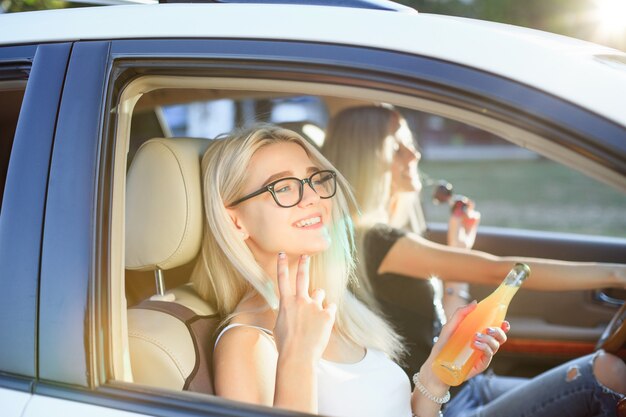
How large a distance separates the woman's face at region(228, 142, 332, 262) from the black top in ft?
3.05

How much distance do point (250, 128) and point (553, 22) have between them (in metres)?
9.52

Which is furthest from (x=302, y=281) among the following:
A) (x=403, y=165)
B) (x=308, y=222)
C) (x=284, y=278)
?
(x=403, y=165)

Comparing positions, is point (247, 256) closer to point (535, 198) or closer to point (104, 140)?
point (104, 140)

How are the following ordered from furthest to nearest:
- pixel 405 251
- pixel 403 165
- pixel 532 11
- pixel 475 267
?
pixel 532 11 → pixel 403 165 → pixel 405 251 → pixel 475 267

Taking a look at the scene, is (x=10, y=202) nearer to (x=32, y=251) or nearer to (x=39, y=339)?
(x=32, y=251)

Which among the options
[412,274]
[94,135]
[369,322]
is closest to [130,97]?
[94,135]

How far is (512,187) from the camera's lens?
12.7 metres

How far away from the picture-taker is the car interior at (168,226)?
54.3 inches

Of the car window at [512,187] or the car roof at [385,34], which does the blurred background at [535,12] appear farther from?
the car roof at [385,34]

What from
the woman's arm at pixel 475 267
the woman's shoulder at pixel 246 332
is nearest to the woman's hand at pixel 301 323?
the woman's shoulder at pixel 246 332

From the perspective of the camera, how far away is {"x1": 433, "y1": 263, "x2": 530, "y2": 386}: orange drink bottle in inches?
67.6

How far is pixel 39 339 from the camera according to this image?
55.2 inches

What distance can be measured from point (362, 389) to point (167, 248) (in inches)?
21.9

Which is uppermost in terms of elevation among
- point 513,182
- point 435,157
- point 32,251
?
point 435,157
